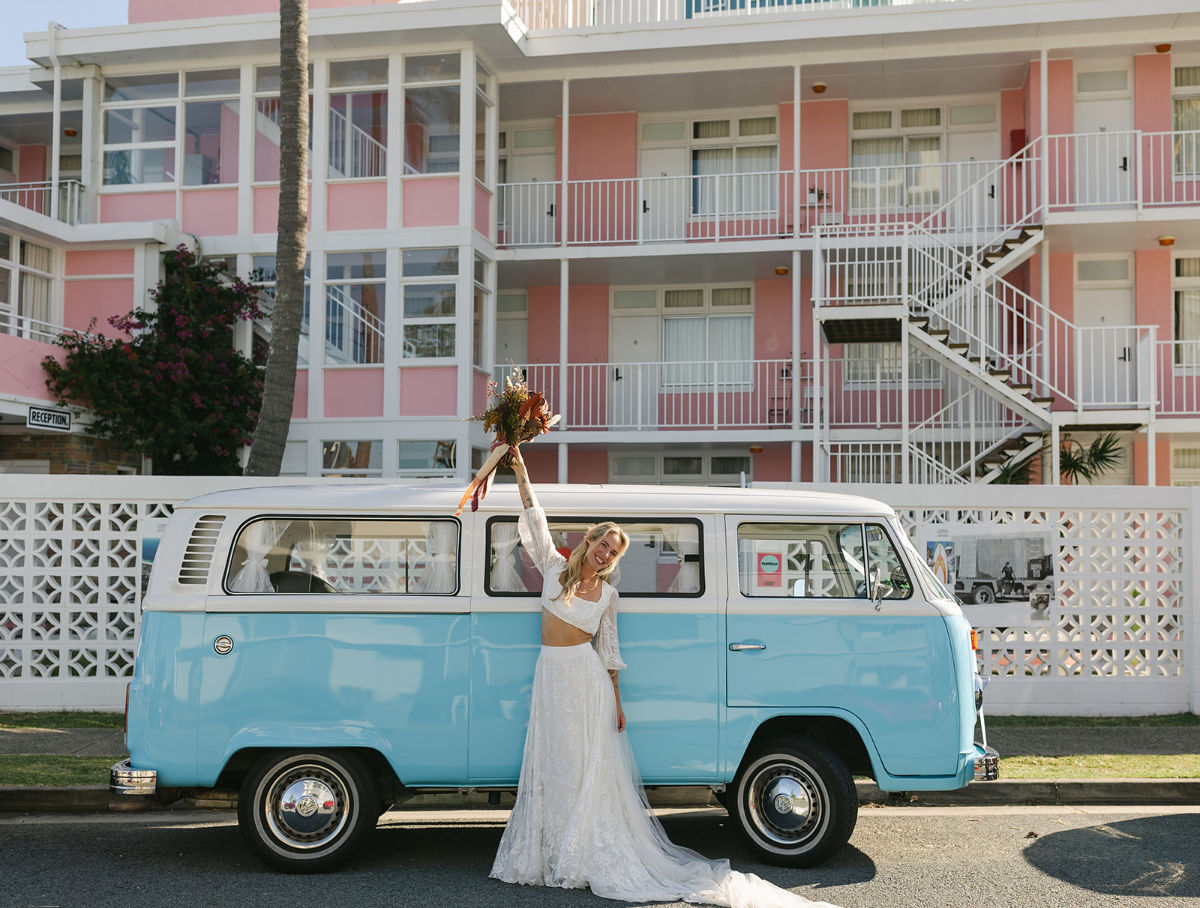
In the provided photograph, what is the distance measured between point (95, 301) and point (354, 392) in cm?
454

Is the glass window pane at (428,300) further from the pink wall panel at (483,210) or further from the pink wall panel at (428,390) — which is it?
the pink wall panel at (483,210)

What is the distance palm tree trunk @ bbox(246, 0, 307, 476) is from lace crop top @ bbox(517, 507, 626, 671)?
270 inches

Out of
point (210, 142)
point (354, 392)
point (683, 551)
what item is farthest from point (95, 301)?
point (683, 551)

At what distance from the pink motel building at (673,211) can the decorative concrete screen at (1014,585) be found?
5464 mm

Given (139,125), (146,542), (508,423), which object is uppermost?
(139,125)

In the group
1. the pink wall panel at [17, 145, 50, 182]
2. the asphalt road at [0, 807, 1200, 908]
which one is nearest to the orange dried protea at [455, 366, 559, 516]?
the asphalt road at [0, 807, 1200, 908]

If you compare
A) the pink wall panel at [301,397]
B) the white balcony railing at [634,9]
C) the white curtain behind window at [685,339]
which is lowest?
the pink wall panel at [301,397]

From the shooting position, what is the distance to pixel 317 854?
6.64 metres

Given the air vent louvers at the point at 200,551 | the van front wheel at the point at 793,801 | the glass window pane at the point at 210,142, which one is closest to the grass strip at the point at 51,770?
the air vent louvers at the point at 200,551

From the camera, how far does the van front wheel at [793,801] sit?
672 cm

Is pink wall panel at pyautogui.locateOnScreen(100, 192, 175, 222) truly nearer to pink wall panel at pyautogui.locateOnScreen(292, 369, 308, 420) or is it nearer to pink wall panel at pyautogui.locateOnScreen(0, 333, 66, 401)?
pink wall panel at pyautogui.locateOnScreen(0, 333, 66, 401)

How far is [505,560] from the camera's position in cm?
690

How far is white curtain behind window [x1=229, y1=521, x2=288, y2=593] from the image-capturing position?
6.80 meters

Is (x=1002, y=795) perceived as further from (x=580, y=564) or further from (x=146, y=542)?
(x=146, y=542)
